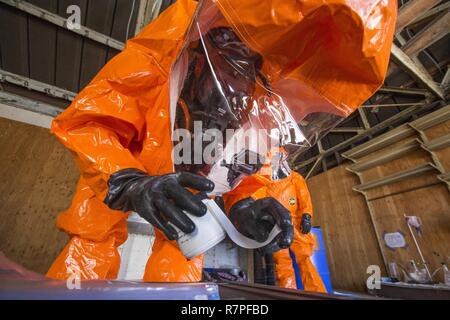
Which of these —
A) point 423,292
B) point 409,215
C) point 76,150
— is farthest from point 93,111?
point 409,215

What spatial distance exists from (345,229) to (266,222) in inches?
124

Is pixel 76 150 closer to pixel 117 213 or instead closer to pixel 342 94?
pixel 117 213

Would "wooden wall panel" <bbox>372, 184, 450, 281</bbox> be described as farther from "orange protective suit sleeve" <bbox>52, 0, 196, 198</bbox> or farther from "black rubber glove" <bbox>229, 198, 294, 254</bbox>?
"orange protective suit sleeve" <bbox>52, 0, 196, 198</bbox>

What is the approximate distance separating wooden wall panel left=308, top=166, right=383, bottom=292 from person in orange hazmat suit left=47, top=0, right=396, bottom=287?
2930 mm

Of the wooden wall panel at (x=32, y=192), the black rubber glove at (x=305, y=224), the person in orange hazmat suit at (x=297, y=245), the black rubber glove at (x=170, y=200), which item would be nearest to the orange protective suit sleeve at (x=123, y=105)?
the black rubber glove at (x=170, y=200)

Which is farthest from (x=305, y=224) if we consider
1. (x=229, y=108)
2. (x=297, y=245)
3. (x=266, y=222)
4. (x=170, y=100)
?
(x=170, y=100)

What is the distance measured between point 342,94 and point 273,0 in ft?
1.22

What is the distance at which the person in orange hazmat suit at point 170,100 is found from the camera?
0.48m

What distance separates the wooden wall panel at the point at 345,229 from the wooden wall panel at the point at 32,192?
347 centimetres

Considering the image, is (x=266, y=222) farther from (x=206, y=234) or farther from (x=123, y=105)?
(x=123, y=105)

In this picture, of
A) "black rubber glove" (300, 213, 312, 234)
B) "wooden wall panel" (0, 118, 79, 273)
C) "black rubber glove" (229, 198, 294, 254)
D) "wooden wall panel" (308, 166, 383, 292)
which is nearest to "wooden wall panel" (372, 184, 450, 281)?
"wooden wall panel" (308, 166, 383, 292)

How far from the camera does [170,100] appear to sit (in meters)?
0.65

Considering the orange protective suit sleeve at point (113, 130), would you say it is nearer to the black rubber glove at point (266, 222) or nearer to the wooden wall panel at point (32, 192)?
the black rubber glove at point (266, 222)
